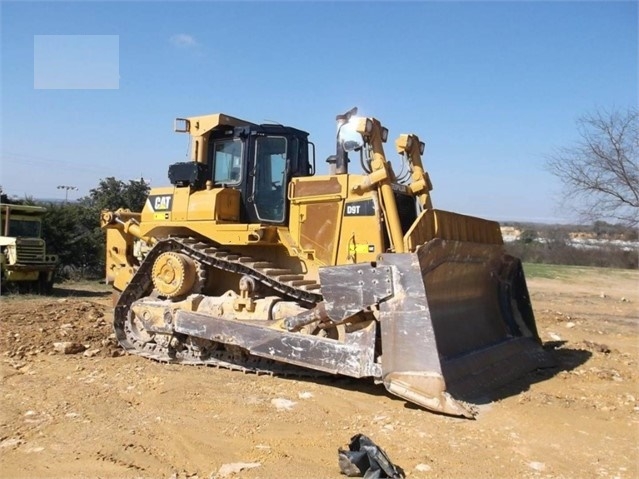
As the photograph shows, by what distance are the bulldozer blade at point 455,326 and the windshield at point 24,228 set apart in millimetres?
13188

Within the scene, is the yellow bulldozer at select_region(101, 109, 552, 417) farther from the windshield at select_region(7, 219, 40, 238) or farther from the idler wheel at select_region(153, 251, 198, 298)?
the windshield at select_region(7, 219, 40, 238)

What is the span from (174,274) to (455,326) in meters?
3.46

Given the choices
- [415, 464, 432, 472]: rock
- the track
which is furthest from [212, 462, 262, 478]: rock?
the track

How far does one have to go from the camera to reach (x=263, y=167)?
301 inches

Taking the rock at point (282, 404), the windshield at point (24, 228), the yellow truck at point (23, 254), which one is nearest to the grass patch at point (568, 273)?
the yellow truck at point (23, 254)

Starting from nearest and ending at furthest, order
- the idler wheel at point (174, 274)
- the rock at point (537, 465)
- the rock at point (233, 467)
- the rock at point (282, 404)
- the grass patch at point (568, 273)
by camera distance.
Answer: the rock at point (233, 467), the rock at point (537, 465), the rock at point (282, 404), the idler wheel at point (174, 274), the grass patch at point (568, 273)

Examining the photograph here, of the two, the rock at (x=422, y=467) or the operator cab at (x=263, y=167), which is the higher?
the operator cab at (x=263, y=167)

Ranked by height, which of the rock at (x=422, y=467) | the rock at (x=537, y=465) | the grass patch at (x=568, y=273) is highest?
the grass patch at (x=568, y=273)

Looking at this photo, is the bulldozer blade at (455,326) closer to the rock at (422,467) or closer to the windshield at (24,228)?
the rock at (422,467)

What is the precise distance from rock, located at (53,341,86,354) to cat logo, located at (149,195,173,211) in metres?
2.06

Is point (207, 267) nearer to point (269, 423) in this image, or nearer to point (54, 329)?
point (54, 329)

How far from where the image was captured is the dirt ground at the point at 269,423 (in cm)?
412

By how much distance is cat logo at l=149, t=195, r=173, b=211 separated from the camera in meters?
8.12

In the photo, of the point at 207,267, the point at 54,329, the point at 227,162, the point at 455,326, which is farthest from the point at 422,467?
the point at 54,329
